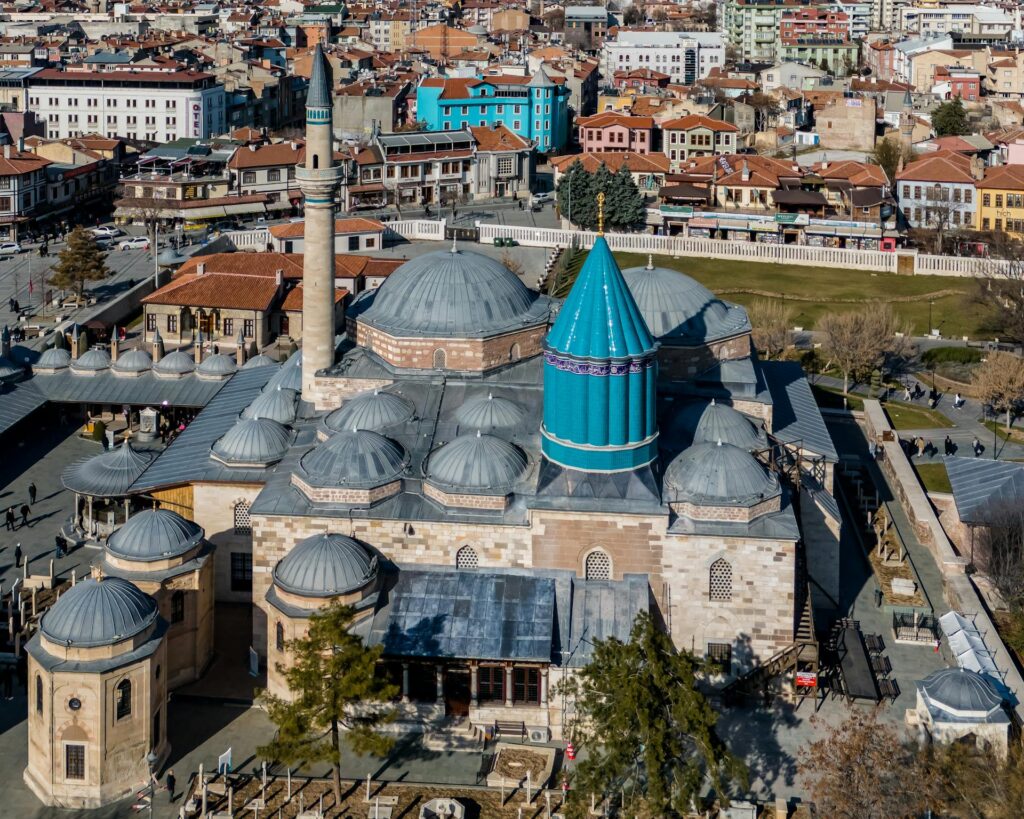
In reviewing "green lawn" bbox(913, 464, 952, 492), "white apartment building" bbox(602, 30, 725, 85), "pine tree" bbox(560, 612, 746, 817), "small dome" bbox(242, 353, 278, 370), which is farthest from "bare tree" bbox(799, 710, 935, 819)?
"white apartment building" bbox(602, 30, 725, 85)

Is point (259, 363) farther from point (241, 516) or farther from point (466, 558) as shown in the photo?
point (466, 558)

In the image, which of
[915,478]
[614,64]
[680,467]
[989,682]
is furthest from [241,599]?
[614,64]

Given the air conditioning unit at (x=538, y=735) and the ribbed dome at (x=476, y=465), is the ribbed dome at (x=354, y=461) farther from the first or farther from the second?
the air conditioning unit at (x=538, y=735)

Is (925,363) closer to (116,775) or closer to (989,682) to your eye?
(989,682)

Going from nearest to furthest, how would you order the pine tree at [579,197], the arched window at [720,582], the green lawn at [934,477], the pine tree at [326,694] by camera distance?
the pine tree at [326,694] < the arched window at [720,582] < the green lawn at [934,477] < the pine tree at [579,197]

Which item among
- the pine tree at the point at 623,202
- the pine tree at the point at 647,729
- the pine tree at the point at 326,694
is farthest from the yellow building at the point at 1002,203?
the pine tree at the point at 326,694

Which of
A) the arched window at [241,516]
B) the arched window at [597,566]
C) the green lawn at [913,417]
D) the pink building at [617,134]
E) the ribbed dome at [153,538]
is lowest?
the green lawn at [913,417]

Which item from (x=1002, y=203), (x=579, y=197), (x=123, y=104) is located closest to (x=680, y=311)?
(x=579, y=197)
